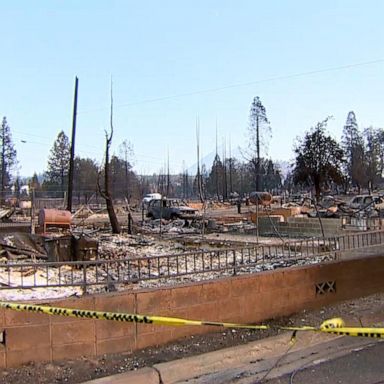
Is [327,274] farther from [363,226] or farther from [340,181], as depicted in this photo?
[340,181]

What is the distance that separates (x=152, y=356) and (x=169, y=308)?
72cm

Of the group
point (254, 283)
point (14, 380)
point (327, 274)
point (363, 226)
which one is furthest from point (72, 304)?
point (363, 226)

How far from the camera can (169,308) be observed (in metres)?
6.32

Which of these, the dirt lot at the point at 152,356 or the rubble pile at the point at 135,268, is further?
the rubble pile at the point at 135,268

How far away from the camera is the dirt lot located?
16.7 ft

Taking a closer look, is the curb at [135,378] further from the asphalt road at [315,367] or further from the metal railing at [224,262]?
the metal railing at [224,262]

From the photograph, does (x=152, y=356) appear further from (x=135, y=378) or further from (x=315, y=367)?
(x=315, y=367)

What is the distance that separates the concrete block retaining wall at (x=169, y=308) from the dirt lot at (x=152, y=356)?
104 mm

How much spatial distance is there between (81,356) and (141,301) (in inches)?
36.8

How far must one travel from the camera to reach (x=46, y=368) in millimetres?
5254

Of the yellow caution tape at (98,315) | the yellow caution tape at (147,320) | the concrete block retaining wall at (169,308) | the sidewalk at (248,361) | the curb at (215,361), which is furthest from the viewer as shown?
the concrete block retaining wall at (169,308)

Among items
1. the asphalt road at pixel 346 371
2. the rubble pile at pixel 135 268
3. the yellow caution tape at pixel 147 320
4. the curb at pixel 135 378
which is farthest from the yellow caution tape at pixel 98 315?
the rubble pile at pixel 135 268

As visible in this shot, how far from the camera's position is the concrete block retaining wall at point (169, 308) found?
17.5ft

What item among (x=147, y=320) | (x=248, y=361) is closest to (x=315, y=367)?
(x=248, y=361)
